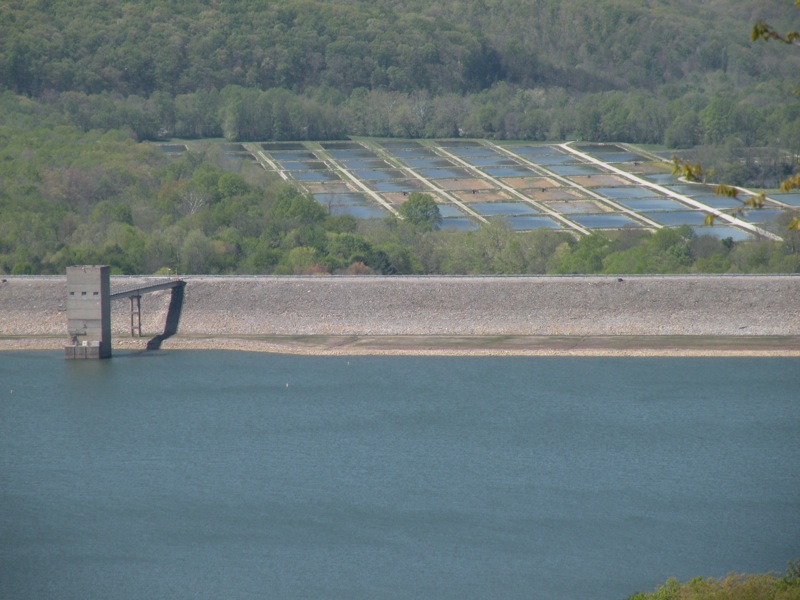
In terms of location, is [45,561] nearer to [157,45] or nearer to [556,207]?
[556,207]

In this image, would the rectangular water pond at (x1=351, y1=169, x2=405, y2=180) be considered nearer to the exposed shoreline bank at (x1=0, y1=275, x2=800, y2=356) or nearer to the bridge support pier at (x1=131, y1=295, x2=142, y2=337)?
the exposed shoreline bank at (x1=0, y1=275, x2=800, y2=356)

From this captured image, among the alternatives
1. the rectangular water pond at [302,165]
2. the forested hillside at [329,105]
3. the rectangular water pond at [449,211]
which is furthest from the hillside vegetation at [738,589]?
the rectangular water pond at [302,165]

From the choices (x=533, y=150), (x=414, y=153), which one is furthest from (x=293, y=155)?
(x=533, y=150)

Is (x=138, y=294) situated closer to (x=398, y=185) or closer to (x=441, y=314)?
(x=441, y=314)

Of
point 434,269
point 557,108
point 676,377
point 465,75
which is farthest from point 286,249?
point 465,75

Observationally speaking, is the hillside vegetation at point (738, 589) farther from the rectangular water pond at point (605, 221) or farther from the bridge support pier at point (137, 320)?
the rectangular water pond at point (605, 221)
